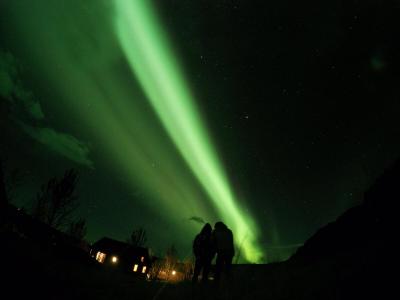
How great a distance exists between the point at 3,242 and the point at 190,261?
204ft

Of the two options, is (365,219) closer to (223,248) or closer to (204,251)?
(223,248)

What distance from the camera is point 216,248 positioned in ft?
30.9

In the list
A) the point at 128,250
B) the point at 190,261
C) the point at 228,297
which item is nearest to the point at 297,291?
the point at 228,297

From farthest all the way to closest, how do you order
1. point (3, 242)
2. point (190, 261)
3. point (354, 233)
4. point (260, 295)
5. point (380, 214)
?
point (190, 261), point (354, 233), point (380, 214), point (260, 295), point (3, 242)

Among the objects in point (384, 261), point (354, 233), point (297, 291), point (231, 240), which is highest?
point (354, 233)

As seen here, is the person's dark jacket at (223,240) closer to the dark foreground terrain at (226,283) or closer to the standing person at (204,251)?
the standing person at (204,251)

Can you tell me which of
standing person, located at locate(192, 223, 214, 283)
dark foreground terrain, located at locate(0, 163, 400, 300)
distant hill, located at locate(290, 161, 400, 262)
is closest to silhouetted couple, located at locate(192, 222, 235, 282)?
standing person, located at locate(192, 223, 214, 283)

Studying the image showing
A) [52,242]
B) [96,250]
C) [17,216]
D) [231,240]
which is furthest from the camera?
[96,250]

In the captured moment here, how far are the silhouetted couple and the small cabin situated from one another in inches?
1823

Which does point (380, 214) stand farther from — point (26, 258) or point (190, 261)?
point (190, 261)

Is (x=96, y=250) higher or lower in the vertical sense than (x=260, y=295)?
higher

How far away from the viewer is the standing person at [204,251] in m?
9.59

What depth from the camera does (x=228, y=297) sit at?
266 inches

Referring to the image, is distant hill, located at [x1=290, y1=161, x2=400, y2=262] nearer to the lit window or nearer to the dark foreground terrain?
the dark foreground terrain
